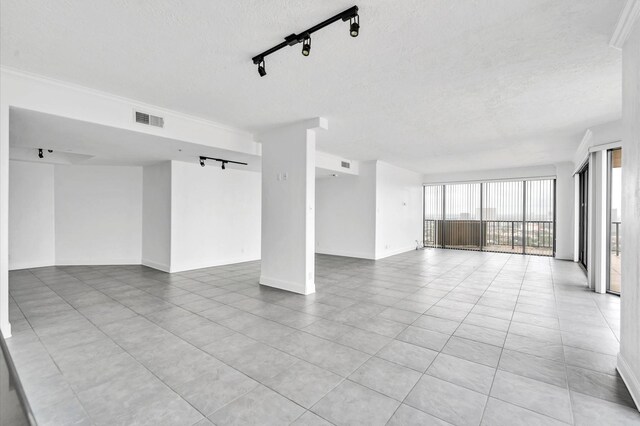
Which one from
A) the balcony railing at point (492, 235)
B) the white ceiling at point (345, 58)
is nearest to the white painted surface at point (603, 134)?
the white ceiling at point (345, 58)

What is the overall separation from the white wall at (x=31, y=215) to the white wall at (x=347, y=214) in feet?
22.0

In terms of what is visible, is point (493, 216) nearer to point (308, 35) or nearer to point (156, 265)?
point (308, 35)

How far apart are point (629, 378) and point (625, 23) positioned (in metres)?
2.59

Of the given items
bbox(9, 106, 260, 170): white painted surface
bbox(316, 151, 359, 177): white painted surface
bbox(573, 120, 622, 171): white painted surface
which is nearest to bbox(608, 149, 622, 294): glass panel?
bbox(573, 120, 622, 171): white painted surface

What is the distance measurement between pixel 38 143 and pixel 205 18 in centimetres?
430

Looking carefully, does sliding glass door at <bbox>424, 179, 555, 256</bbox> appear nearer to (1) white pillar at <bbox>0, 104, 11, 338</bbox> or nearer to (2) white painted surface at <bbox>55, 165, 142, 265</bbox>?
(2) white painted surface at <bbox>55, 165, 142, 265</bbox>

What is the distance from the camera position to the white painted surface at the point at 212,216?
6203 mm

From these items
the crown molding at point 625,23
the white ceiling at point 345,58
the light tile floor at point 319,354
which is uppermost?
the white ceiling at point 345,58

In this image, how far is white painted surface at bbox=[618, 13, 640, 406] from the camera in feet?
6.42

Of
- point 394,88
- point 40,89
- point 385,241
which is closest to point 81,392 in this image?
point 40,89

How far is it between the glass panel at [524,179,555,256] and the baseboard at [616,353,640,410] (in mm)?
7789

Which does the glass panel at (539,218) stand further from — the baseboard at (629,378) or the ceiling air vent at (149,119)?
the ceiling air vent at (149,119)

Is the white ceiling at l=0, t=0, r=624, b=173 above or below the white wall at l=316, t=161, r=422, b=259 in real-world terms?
above

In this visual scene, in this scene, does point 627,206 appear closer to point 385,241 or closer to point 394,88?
point 394,88
